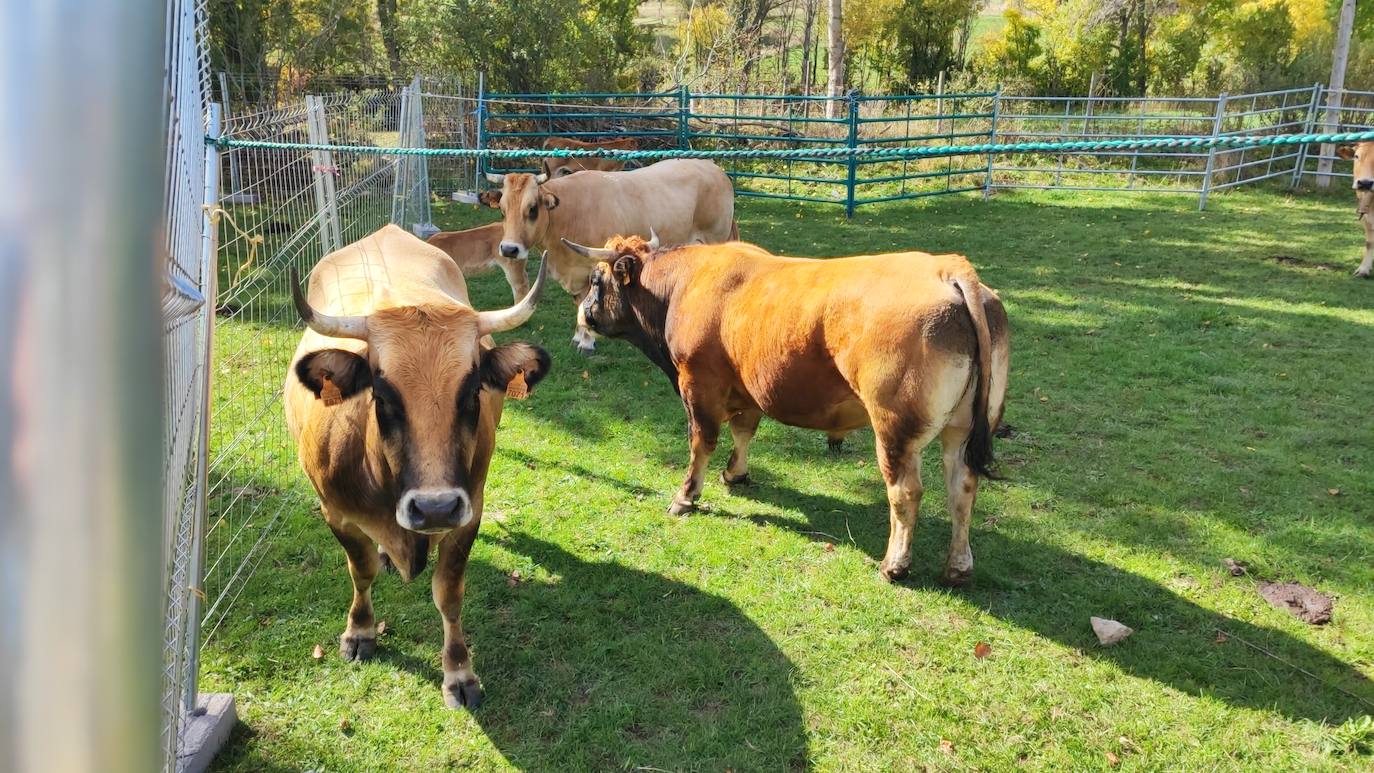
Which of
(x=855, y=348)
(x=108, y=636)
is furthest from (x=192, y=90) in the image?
(x=108, y=636)

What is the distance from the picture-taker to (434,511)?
303 cm

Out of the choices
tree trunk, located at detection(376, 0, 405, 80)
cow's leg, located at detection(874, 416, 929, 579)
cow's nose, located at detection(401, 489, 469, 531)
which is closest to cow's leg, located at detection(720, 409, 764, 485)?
cow's leg, located at detection(874, 416, 929, 579)

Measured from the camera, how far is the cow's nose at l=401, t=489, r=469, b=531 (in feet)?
9.94

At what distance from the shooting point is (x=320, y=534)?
4.93m

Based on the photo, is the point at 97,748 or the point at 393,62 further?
the point at 393,62

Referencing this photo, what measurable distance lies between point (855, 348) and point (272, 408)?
13.4 feet

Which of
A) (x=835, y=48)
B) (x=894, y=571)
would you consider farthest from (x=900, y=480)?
(x=835, y=48)

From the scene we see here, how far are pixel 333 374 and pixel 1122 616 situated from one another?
370cm

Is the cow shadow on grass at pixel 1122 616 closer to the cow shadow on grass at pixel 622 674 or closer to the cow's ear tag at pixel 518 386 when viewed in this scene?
the cow shadow on grass at pixel 622 674

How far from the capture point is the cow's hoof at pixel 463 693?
12.1 ft

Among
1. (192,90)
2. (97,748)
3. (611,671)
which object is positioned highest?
(192,90)

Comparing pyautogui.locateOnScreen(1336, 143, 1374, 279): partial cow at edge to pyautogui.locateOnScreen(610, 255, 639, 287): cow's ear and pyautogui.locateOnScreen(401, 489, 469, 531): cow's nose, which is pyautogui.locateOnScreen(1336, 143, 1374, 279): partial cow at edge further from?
pyautogui.locateOnScreen(401, 489, 469, 531): cow's nose

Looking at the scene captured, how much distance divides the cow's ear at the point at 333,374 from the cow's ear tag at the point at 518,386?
1.68 ft

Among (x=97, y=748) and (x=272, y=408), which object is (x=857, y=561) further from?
(x=97, y=748)
